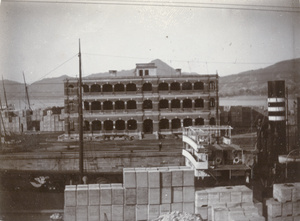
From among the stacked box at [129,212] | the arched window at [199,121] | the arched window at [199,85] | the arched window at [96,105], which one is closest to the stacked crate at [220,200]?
the stacked box at [129,212]

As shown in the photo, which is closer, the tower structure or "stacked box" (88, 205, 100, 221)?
"stacked box" (88, 205, 100, 221)

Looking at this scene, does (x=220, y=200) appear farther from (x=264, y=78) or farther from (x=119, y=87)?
(x=119, y=87)

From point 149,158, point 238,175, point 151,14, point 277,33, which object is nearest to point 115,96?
point 149,158

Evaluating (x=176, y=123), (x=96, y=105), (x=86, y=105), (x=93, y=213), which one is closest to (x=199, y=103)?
(x=176, y=123)

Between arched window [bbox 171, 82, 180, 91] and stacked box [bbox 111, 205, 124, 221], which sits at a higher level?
arched window [bbox 171, 82, 180, 91]

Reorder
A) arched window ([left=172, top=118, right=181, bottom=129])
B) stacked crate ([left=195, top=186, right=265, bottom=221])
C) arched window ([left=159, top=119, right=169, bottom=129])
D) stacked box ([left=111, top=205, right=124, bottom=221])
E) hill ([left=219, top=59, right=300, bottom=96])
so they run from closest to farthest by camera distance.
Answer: stacked box ([left=111, top=205, right=124, bottom=221])
stacked crate ([left=195, top=186, right=265, bottom=221])
hill ([left=219, top=59, right=300, bottom=96])
arched window ([left=159, top=119, right=169, bottom=129])
arched window ([left=172, top=118, right=181, bottom=129])

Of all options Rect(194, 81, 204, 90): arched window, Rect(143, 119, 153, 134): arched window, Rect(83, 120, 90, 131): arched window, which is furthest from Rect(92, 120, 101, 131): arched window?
Rect(194, 81, 204, 90): arched window

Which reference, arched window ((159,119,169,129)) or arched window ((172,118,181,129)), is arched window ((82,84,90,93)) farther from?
arched window ((172,118,181,129))
